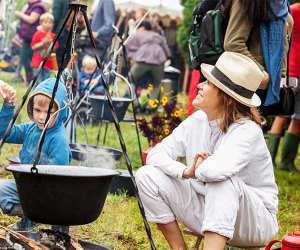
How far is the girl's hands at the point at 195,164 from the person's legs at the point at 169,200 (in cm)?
13

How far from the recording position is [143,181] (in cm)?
394

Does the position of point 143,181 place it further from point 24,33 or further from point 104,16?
point 24,33

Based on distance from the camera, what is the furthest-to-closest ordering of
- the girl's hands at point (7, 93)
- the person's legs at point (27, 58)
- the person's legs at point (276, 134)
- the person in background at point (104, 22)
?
the person's legs at point (27, 58)
the person in background at point (104, 22)
the person's legs at point (276, 134)
the girl's hands at point (7, 93)

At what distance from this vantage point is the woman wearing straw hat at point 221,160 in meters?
3.77

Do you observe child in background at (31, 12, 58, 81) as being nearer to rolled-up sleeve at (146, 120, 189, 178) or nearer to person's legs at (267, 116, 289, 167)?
person's legs at (267, 116, 289, 167)

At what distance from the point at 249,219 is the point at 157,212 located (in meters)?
0.47

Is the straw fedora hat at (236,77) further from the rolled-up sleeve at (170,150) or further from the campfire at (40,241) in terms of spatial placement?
the campfire at (40,241)

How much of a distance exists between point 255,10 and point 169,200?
1586 mm

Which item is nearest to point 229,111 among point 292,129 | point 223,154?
point 223,154

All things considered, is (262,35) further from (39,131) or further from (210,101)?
(39,131)

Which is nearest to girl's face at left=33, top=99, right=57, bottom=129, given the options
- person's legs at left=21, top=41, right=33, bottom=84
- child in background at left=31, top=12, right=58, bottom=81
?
A: child in background at left=31, top=12, right=58, bottom=81

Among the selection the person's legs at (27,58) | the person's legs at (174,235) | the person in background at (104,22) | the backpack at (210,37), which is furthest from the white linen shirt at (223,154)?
the person's legs at (27,58)

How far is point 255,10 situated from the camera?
490 cm

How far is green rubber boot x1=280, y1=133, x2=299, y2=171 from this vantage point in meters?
7.49
